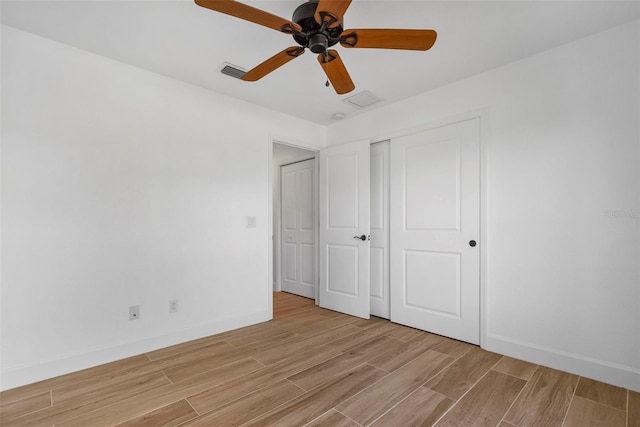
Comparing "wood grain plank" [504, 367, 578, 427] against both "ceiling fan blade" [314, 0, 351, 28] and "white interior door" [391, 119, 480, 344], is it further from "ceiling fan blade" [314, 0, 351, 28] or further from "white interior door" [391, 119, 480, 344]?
"ceiling fan blade" [314, 0, 351, 28]

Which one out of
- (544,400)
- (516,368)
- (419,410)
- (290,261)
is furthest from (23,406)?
(290,261)

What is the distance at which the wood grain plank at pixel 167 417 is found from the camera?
5.47 feet

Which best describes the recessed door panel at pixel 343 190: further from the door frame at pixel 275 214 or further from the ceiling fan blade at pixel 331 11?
the ceiling fan blade at pixel 331 11

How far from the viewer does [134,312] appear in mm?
2541

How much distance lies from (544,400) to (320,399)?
1.40 metres

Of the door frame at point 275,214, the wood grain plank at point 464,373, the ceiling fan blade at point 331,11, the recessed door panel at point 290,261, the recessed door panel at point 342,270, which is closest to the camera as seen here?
the ceiling fan blade at point 331,11

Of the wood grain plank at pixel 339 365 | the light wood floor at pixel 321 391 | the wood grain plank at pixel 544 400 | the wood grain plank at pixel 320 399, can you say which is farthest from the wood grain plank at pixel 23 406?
the wood grain plank at pixel 544 400

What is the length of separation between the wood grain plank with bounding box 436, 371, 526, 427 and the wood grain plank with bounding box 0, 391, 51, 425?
2.36 metres

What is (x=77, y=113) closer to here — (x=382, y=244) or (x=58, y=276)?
(x=58, y=276)

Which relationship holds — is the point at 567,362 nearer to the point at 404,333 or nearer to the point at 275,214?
the point at 404,333

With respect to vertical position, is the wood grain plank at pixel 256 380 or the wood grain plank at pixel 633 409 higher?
the wood grain plank at pixel 633 409

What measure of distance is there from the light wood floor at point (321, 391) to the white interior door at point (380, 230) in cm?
83

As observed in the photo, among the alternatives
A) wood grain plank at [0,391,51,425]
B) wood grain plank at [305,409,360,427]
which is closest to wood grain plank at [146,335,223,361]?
wood grain plank at [0,391,51,425]

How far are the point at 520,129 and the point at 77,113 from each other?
353 centimetres
